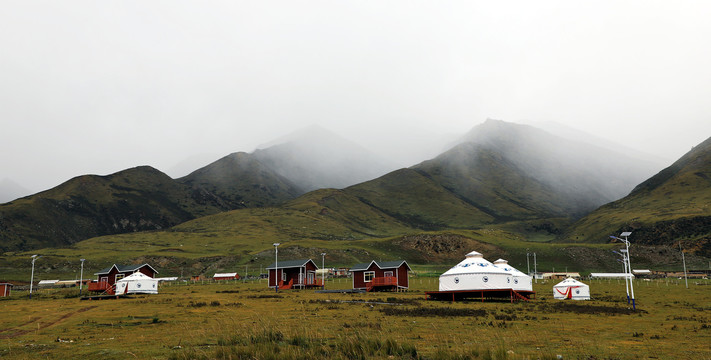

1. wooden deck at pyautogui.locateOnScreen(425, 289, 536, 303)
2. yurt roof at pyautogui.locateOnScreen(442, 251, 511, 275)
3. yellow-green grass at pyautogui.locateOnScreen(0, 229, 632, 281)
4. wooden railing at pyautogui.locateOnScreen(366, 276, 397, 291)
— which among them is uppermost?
yellow-green grass at pyautogui.locateOnScreen(0, 229, 632, 281)

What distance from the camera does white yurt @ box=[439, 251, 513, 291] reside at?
5669cm

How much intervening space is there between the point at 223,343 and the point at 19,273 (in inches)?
5840

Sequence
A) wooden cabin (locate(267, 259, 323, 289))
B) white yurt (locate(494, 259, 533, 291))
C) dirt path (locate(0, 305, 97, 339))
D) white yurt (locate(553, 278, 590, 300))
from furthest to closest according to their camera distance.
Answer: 1. wooden cabin (locate(267, 259, 323, 289))
2. white yurt (locate(553, 278, 590, 300))
3. white yurt (locate(494, 259, 533, 291))
4. dirt path (locate(0, 305, 97, 339))

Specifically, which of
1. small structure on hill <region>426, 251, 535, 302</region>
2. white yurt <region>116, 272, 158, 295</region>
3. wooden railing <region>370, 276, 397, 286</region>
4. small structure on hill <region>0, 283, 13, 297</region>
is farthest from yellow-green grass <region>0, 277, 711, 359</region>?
small structure on hill <region>0, 283, 13, 297</region>

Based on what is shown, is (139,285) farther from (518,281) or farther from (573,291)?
(573,291)

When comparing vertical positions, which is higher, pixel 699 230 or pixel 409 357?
pixel 699 230

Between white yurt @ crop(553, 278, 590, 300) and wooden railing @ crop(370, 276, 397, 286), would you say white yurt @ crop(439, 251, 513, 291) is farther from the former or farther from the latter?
wooden railing @ crop(370, 276, 397, 286)

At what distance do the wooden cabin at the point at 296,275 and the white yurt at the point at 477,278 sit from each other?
98.5 feet

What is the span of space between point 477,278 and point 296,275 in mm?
36374

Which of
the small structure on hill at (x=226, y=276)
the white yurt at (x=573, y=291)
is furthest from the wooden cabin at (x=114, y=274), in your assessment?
the white yurt at (x=573, y=291)

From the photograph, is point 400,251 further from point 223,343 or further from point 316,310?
point 223,343

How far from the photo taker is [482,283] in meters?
56.8

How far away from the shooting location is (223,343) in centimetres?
1698

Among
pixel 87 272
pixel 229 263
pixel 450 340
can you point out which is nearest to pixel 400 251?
pixel 229 263
